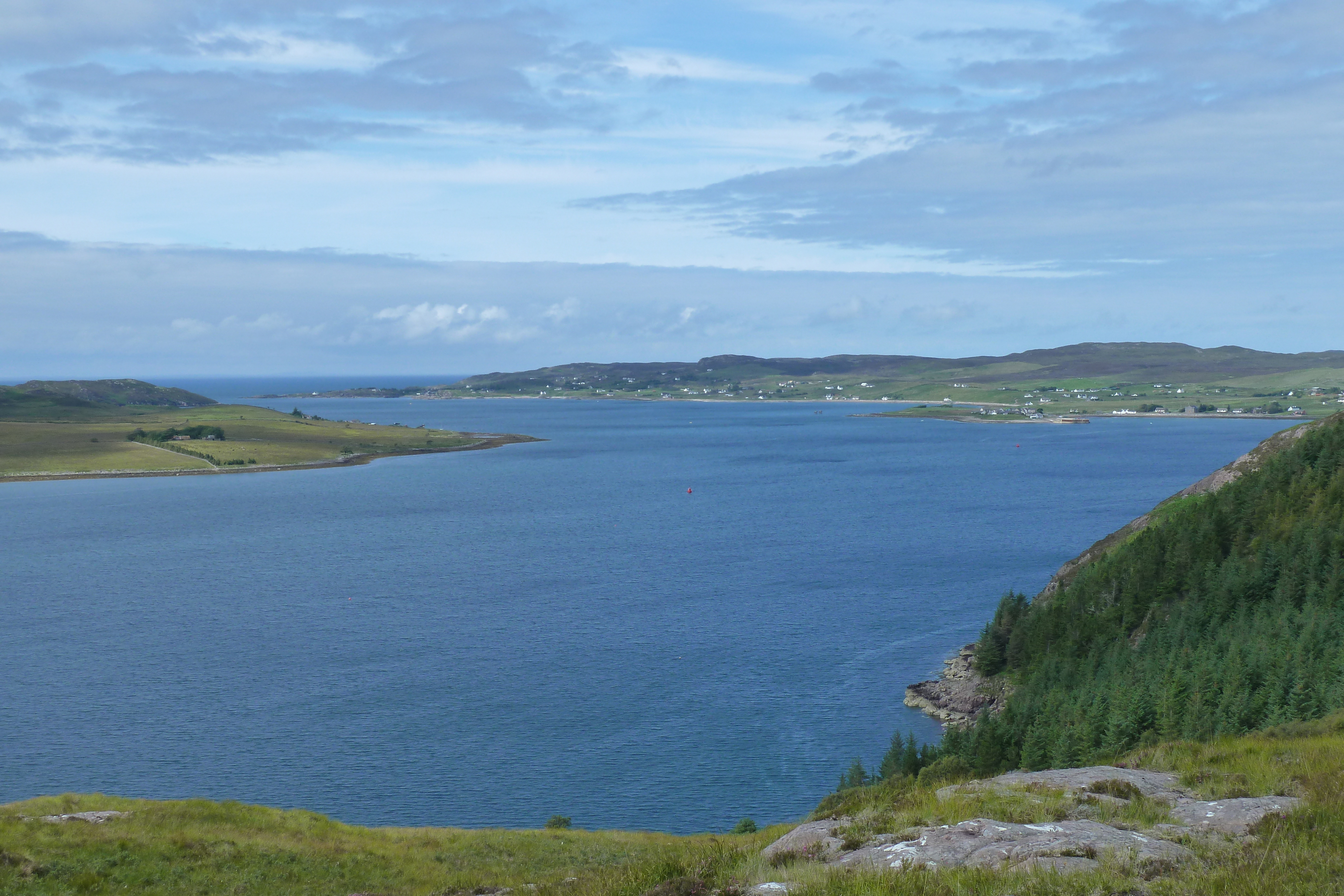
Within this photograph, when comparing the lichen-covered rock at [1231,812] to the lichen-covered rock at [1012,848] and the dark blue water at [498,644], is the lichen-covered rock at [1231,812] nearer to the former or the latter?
the lichen-covered rock at [1012,848]

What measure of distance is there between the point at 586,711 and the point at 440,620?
24.9 m

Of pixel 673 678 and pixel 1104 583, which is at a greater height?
pixel 1104 583

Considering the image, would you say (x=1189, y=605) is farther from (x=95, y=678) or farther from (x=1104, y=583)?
(x=95, y=678)

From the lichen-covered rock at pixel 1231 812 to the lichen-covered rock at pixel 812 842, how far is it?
18.0 feet

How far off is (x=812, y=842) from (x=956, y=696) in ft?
152

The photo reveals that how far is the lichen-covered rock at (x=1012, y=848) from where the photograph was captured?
539 inches

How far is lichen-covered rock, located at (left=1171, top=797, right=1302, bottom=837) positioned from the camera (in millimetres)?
15312

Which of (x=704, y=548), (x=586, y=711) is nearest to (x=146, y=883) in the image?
(x=586, y=711)

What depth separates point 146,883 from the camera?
25906mm

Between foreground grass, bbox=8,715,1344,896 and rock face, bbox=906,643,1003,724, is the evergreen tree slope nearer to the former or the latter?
rock face, bbox=906,643,1003,724

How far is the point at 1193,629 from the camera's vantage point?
5366cm

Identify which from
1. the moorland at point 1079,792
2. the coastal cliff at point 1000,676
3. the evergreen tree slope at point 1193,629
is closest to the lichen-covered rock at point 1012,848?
the moorland at point 1079,792

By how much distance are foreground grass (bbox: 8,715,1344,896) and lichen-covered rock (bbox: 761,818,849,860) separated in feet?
1.10

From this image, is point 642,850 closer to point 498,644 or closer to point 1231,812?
point 1231,812
